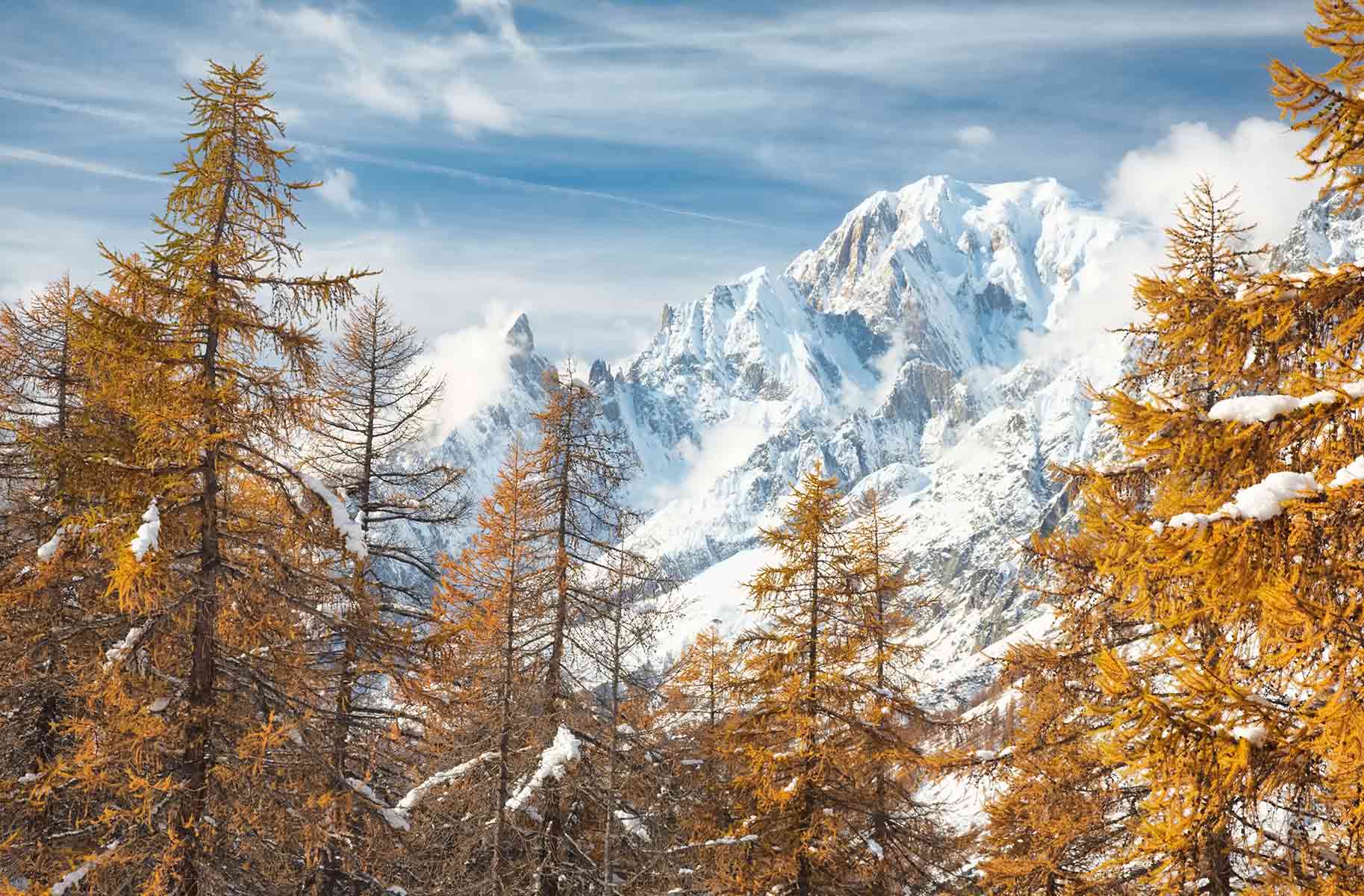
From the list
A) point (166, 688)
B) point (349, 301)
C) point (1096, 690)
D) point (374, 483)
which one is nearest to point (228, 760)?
point (166, 688)

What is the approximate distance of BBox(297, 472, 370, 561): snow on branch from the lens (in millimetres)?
8172

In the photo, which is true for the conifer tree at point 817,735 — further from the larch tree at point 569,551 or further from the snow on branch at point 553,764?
the snow on branch at point 553,764

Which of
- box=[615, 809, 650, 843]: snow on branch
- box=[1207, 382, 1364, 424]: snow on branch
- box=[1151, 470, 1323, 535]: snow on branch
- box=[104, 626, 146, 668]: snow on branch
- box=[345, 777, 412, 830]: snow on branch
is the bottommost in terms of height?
box=[615, 809, 650, 843]: snow on branch

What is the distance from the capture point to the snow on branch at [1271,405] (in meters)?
4.14

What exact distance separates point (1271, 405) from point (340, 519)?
311 inches

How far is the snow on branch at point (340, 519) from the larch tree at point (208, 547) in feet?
0.13

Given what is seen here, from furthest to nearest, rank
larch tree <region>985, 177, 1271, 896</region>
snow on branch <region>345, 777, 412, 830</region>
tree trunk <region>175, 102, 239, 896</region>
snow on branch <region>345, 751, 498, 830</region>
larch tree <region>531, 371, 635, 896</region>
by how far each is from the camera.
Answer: larch tree <region>531, 371, 635, 896</region>, snow on branch <region>345, 751, 498, 830</region>, snow on branch <region>345, 777, 412, 830</region>, tree trunk <region>175, 102, 239, 896</region>, larch tree <region>985, 177, 1271, 896</region>

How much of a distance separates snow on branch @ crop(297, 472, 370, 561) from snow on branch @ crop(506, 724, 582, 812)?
5586mm

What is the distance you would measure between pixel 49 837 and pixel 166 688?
9.28 ft

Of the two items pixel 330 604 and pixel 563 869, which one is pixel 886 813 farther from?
pixel 330 604

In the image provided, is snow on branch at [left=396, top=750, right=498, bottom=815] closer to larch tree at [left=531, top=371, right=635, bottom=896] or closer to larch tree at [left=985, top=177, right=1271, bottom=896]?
larch tree at [left=531, top=371, right=635, bottom=896]

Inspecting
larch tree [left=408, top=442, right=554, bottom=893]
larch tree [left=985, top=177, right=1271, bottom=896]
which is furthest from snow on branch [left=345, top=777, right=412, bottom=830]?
larch tree [left=985, top=177, right=1271, bottom=896]

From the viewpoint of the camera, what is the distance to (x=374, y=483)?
14211mm

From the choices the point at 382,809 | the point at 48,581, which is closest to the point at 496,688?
the point at 382,809
